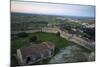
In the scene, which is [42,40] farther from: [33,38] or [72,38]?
[72,38]

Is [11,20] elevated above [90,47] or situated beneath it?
elevated above

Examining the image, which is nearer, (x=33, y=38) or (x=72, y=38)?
(x=33, y=38)

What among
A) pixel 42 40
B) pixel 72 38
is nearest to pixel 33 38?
pixel 42 40

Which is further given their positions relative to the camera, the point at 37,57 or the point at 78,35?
the point at 78,35

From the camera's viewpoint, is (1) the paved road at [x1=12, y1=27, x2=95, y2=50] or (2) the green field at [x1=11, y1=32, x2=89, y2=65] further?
(1) the paved road at [x1=12, y1=27, x2=95, y2=50]

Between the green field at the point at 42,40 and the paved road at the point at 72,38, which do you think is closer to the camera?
the green field at the point at 42,40

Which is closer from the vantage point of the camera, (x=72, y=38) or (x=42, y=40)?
(x=42, y=40)

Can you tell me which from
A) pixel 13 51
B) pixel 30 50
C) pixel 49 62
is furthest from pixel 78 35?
pixel 13 51

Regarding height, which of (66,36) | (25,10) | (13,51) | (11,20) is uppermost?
(25,10)
